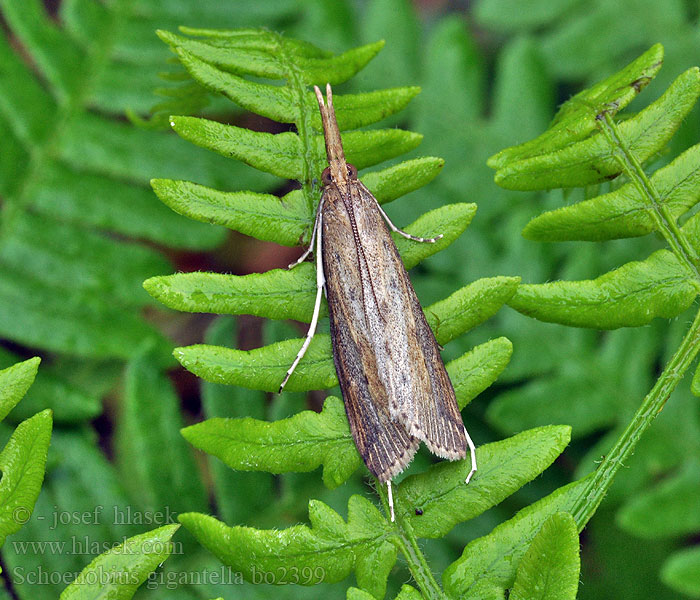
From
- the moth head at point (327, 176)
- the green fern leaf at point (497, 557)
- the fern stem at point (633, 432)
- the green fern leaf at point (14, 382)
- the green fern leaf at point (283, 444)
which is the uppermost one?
the moth head at point (327, 176)

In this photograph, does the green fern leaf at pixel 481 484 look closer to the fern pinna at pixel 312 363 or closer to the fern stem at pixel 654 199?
the fern pinna at pixel 312 363

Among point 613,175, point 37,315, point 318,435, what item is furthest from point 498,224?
point 37,315

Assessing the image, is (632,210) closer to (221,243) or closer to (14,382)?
(14,382)

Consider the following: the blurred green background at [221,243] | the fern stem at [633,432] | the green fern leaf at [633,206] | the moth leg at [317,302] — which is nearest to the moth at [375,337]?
the moth leg at [317,302]

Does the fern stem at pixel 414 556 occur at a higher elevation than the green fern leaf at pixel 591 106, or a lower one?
lower

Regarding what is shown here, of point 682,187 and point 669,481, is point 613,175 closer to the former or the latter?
point 682,187

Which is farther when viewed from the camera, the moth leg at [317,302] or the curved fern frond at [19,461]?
the moth leg at [317,302]
